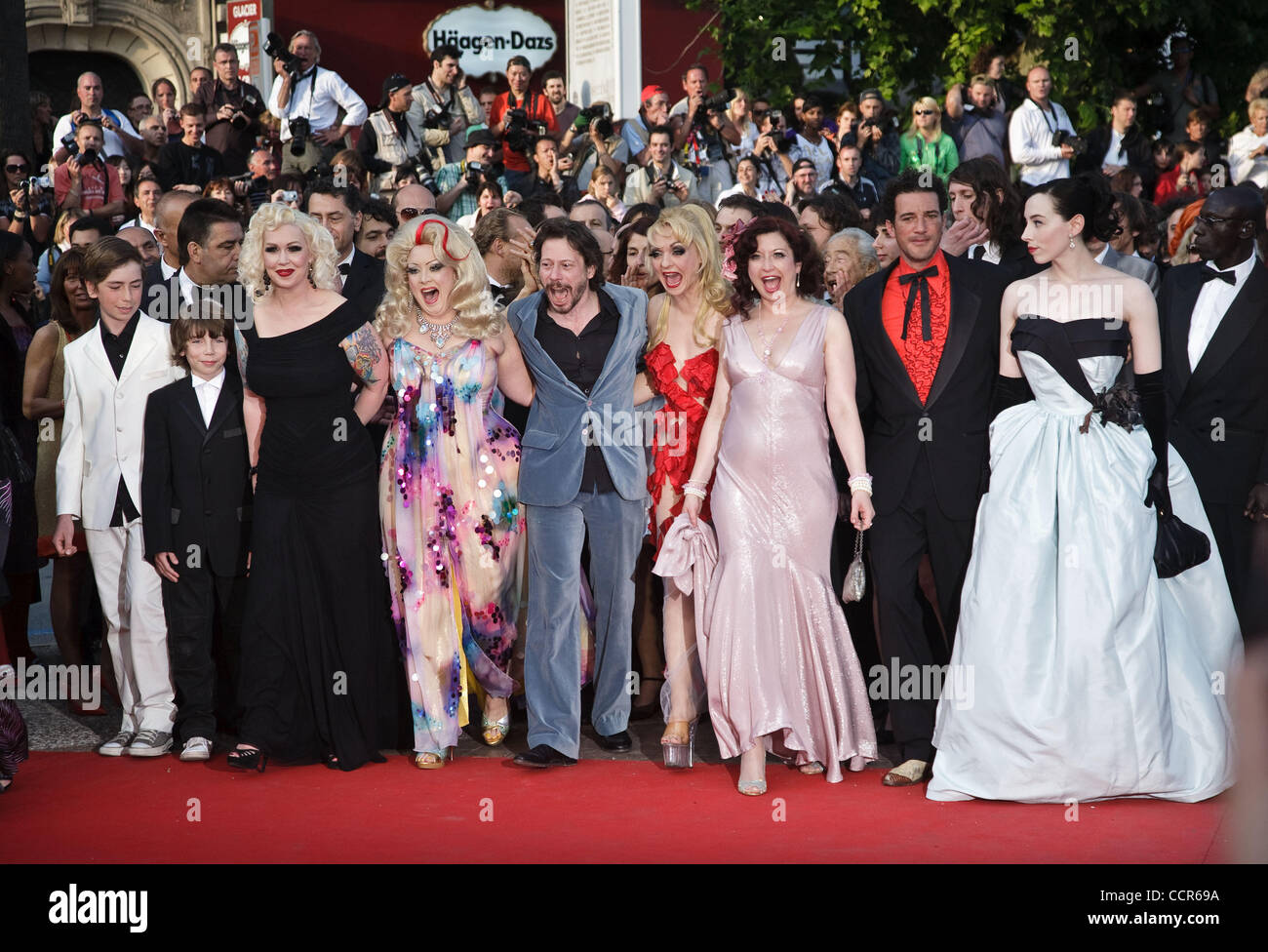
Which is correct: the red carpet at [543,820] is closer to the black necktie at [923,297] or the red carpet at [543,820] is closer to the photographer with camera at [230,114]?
the black necktie at [923,297]

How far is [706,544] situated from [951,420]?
0.98 m

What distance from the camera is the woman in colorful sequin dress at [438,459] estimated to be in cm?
572

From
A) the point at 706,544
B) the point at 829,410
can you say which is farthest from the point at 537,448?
the point at 829,410

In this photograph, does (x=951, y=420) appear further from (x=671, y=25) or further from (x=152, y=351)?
(x=671, y=25)

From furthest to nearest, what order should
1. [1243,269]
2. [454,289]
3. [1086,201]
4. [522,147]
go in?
[522,147] → [1243,269] → [454,289] → [1086,201]

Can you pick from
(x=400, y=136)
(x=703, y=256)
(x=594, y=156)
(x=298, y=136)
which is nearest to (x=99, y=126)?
(x=298, y=136)

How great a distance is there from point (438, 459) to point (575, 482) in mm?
507

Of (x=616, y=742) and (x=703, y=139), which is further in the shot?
(x=703, y=139)

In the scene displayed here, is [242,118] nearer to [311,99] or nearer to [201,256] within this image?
[311,99]

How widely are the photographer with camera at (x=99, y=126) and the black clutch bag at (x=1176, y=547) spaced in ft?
28.4

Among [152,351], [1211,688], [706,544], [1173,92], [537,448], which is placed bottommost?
[1211,688]

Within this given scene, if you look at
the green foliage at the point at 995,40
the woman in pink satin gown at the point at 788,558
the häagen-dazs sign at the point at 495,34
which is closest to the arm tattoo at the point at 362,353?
the woman in pink satin gown at the point at 788,558

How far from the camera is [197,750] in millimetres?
5770

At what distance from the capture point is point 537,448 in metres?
5.79
